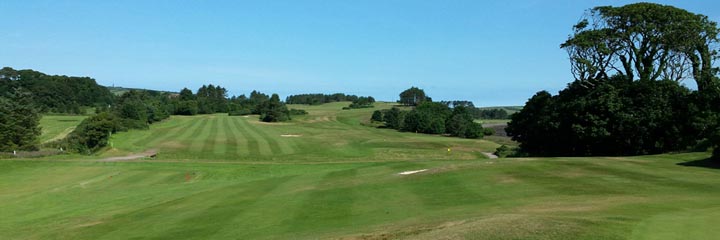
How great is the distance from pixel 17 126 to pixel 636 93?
264 feet

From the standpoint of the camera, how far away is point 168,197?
27.9 meters

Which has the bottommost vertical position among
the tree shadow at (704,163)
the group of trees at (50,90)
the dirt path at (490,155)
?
the dirt path at (490,155)

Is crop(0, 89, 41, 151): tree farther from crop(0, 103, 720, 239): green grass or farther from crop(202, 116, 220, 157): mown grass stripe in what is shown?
crop(0, 103, 720, 239): green grass

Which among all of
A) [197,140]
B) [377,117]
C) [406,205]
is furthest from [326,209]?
[377,117]

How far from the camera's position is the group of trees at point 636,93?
41.6 metres

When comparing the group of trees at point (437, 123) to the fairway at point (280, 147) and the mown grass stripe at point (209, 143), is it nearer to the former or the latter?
the fairway at point (280, 147)

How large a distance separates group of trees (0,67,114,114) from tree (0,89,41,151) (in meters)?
82.8

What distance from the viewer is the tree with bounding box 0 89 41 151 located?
7562 cm

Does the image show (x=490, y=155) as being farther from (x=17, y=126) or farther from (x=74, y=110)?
(x=74, y=110)

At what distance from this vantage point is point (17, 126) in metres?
76.7

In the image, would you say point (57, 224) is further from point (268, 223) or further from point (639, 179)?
point (639, 179)

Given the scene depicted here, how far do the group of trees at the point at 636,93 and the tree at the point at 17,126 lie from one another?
71.7 metres

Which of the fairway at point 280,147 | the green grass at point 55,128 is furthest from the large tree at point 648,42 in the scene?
the green grass at point 55,128

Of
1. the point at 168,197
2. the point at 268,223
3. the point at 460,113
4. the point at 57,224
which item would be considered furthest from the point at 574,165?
the point at 460,113
